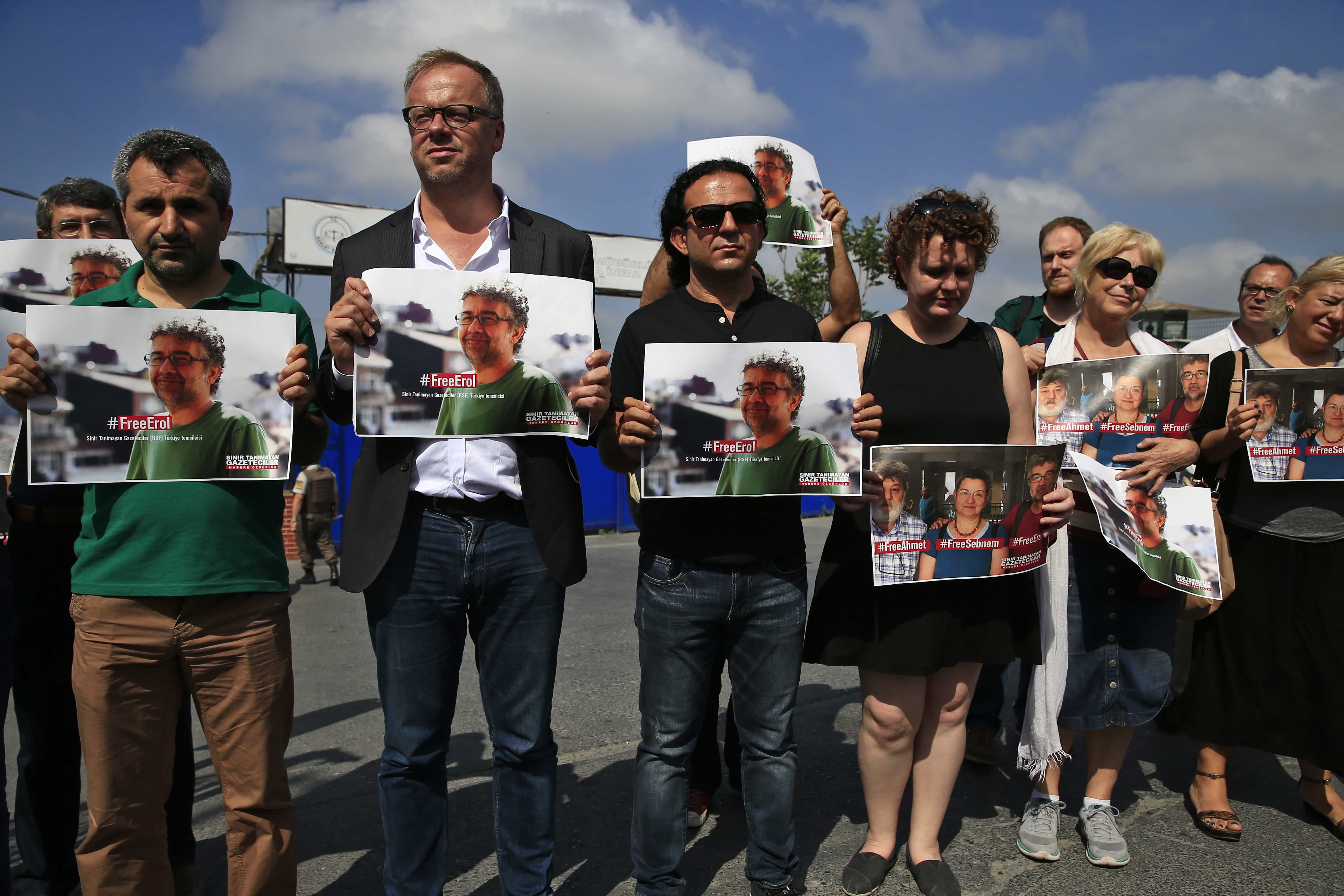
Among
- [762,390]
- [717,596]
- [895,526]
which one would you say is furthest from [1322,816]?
[762,390]

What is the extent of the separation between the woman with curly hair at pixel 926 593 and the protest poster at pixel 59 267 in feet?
7.68

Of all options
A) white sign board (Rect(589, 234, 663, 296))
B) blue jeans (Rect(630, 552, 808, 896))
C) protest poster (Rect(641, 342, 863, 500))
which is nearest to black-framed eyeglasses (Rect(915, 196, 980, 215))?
protest poster (Rect(641, 342, 863, 500))

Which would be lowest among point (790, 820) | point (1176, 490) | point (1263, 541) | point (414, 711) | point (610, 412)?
point (790, 820)

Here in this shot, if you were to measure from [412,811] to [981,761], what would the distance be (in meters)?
2.64

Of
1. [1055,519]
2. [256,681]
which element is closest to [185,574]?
[256,681]

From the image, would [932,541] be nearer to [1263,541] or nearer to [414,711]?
[414,711]

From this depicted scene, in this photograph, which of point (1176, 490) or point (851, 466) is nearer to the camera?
point (851, 466)

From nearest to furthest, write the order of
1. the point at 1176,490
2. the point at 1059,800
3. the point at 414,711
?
the point at 414,711 < the point at 1176,490 < the point at 1059,800

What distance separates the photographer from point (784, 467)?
2365mm

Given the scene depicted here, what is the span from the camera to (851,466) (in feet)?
7.93

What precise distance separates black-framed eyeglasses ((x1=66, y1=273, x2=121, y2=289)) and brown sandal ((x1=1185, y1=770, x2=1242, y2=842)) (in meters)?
4.28

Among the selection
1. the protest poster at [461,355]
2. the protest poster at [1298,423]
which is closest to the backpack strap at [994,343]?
the protest poster at [1298,423]

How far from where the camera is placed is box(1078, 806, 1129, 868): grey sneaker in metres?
3.04

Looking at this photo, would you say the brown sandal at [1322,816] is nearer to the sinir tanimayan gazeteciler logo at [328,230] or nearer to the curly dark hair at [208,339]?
the curly dark hair at [208,339]
